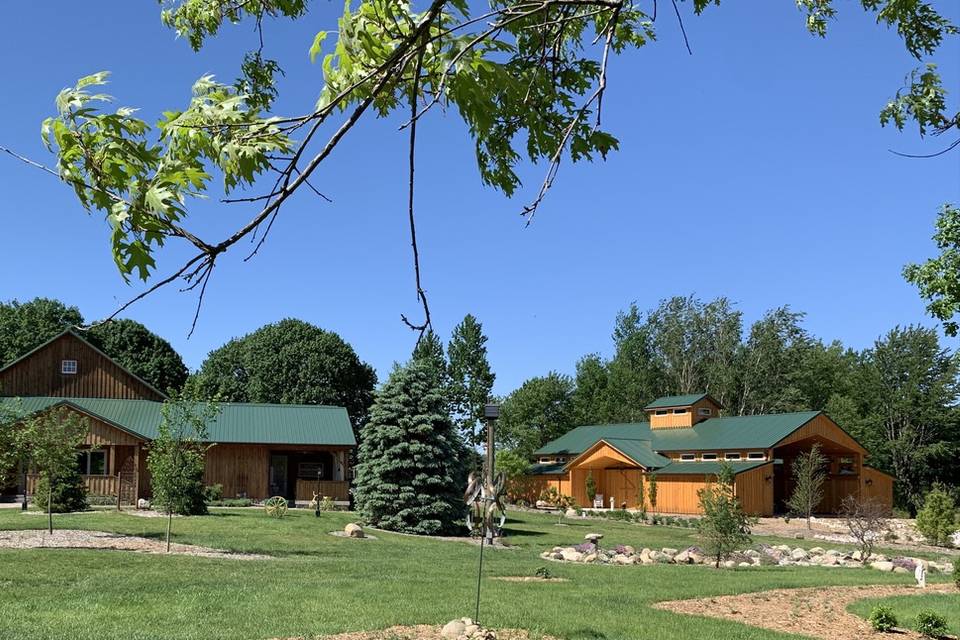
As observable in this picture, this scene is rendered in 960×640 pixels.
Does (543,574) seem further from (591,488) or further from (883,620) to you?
(591,488)

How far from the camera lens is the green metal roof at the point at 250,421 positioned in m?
36.5

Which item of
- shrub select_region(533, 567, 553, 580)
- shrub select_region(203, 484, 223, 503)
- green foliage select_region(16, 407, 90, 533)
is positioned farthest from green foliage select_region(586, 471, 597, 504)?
shrub select_region(533, 567, 553, 580)

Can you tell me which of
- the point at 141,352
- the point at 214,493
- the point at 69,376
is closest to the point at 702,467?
the point at 214,493

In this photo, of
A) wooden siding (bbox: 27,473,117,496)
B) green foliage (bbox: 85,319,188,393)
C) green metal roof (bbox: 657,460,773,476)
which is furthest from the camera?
green foliage (bbox: 85,319,188,393)

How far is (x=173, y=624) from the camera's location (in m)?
10.0

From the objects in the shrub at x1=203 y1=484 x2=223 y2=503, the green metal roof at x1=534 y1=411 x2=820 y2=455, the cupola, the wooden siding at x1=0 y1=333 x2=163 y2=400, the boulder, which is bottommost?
the shrub at x1=203 y1=484 x2=223 y2=503

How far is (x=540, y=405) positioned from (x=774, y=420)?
76.2 ft

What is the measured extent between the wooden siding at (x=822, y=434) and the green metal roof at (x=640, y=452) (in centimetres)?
620

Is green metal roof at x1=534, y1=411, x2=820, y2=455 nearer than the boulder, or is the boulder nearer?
the boulder

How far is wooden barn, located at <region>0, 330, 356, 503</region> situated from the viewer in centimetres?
3481

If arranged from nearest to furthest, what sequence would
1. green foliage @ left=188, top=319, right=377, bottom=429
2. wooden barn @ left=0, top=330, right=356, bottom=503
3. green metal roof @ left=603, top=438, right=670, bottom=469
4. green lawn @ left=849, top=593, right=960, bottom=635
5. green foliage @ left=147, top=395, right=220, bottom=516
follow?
green lawn @ left=849, top=593, right=960, bottom=635, green foliage @ left=147, top=395, right=220, bottom=516, wooden barn @ left=0, top=330, right=356, bottom=503, green metal roof @ left=603, top=438, right=670, bottom=469, green foliage @ left=188, top=319, right=377, bottom=429

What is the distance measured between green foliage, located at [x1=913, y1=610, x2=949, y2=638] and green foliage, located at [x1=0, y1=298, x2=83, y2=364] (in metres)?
46.9

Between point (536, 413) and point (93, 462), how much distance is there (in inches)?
1366

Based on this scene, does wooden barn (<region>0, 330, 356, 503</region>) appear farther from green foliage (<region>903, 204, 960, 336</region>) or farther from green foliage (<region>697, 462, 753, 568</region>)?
green foliage (<region>903, 204, 960, 336</region>)
